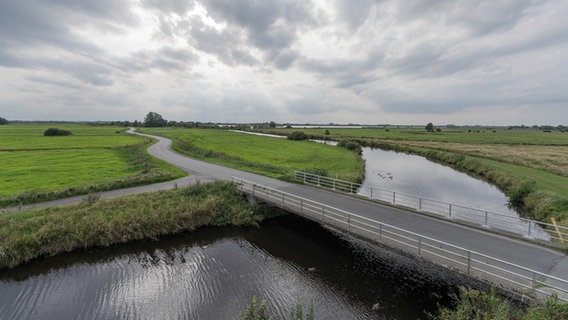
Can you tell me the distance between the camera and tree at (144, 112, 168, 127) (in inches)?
7052

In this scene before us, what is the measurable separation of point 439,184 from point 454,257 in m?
26.1

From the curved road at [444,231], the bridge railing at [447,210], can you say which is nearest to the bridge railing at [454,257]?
the curved road at [444,231]

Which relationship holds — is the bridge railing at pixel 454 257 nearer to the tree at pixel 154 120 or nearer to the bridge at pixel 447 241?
the bridge at pixel 447 241

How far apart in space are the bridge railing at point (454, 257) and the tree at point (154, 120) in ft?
600

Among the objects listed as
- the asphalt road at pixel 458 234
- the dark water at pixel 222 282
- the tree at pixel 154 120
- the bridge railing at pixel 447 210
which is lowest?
the dark water at pixel 222 282

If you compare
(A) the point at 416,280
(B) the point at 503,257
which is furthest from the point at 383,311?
(B) the point at 503,257

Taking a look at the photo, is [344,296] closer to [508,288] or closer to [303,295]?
[303,295]

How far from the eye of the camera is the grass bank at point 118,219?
1493 centimetres

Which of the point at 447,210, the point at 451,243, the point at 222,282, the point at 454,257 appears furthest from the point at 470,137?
the point at 222,282

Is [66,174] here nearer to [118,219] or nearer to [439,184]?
[118,219]

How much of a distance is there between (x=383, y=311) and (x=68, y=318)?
12149 millimetres

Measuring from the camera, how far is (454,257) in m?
11.3

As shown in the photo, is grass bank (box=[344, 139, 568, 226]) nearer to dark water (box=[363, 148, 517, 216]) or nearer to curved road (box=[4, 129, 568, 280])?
dark water (box=[363, 148, 517, 216])

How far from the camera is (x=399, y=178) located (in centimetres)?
3747
